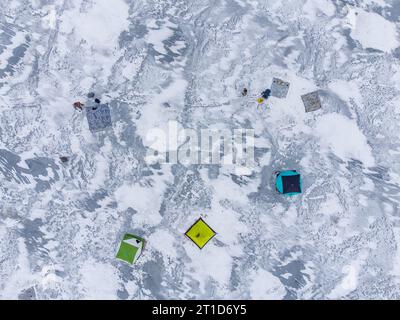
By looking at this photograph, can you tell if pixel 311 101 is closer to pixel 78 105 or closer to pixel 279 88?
pixel 279 88

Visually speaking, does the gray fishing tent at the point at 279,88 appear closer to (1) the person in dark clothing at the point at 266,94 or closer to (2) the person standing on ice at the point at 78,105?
(1) the person in dark clothing at the point at 266,94

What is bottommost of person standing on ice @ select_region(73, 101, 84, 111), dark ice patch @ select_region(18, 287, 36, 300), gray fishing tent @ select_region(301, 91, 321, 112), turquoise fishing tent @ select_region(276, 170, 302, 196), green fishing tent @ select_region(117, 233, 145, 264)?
dark ice patch @ select_region(18, 287, 36, 300)

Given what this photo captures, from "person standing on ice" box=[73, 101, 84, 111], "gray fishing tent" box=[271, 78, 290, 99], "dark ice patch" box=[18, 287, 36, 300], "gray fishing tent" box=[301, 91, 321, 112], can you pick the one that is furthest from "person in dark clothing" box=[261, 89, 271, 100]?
"dark ice patch" box=[18, 287, 36, 300]

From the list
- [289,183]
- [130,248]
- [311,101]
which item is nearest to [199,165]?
[289,183]

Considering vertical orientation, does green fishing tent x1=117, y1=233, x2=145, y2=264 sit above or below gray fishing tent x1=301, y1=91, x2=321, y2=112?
below

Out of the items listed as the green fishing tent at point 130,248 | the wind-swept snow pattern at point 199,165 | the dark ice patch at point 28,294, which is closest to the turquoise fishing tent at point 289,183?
the wind-swept snow pattern at point 199,165

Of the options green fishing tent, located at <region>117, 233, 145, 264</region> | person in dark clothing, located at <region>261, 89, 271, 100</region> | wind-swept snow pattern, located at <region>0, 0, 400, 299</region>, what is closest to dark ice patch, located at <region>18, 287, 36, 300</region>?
wind-swept snow pattern, located at <region>0, 0, 400, 299</region>

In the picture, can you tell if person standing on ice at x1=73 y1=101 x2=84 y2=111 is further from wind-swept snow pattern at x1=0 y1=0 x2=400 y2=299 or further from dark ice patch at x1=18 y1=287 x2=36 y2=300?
dark ice patch at x1=18 y1=287 x2=36 y2=300

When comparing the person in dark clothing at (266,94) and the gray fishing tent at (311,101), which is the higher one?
the person in dark clothing at (266,94)
